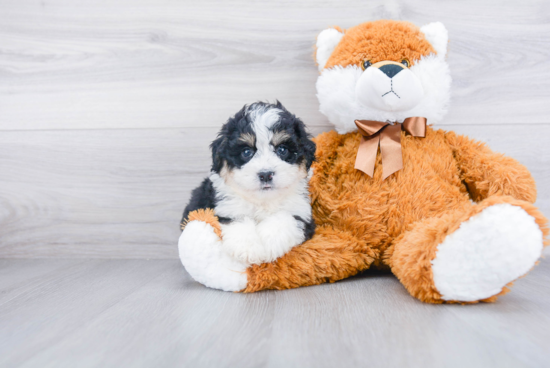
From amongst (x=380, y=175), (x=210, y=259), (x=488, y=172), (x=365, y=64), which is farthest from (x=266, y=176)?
(x=488, y=172)

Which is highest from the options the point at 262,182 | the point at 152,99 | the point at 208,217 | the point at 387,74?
the point at 387,74

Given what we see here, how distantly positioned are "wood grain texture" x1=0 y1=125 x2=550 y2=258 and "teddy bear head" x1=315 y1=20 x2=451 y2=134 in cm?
54

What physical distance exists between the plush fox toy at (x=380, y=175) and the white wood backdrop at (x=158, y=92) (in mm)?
268

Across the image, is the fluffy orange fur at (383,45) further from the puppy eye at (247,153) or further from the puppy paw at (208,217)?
the puppy paw at (208,217)

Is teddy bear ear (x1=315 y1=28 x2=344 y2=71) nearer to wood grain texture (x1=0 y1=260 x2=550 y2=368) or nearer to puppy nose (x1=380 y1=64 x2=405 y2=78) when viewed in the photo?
puppy nose (x1=380 y1=64 x2=405 y2=78)

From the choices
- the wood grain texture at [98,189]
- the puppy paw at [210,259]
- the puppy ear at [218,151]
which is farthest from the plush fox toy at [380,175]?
the wood grain texture at [98,189]

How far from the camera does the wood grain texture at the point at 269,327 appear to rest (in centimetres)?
67

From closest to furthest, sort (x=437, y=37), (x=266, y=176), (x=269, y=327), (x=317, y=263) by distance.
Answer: (x=269, y=327), (x=266, y=176), (x=317, y=263), (x=437, y=37)

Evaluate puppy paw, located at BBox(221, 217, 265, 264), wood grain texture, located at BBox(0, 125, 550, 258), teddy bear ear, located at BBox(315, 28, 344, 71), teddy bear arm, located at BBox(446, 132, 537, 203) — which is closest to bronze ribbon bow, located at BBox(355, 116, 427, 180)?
teddy bear arm, located at BBox(446, 132, 537, 203)

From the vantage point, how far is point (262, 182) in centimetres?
95

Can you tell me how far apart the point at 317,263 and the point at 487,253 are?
414 millimetres

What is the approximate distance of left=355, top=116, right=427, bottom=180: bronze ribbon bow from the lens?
1134 millimetres

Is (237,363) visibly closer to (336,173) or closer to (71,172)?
(336,173)

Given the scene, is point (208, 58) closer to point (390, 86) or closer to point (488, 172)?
point (390, 86)
